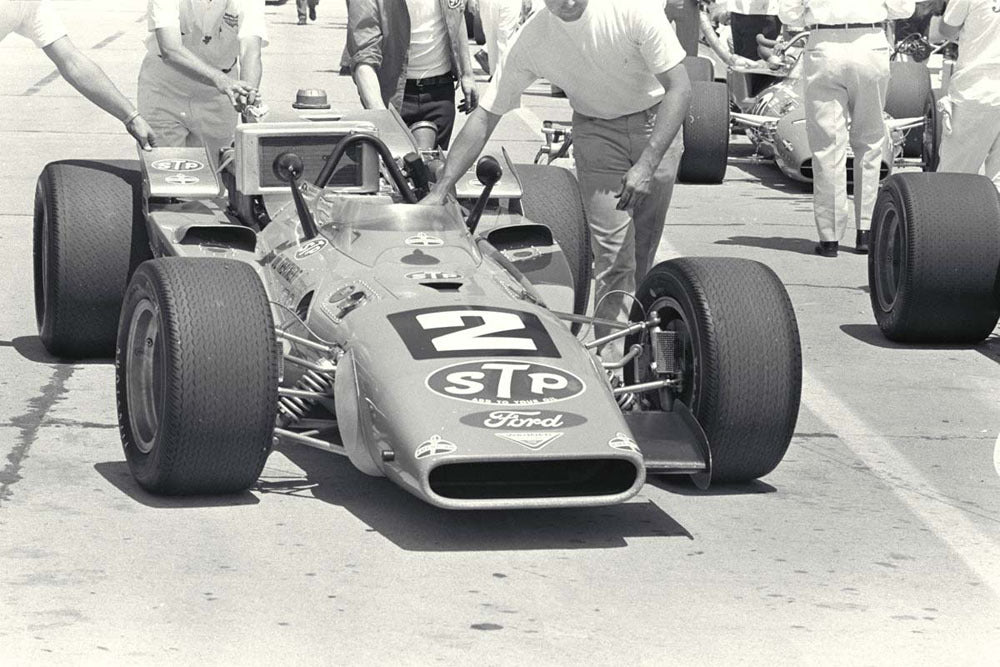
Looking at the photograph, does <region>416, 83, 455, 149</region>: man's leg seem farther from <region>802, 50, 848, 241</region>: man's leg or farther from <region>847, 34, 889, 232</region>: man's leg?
<region>847, 34, 889, 232</region>: man's leg

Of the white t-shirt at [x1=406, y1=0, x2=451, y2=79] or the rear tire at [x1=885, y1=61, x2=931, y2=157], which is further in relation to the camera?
the rear tire at [x1=885, y1=61, x2=931, y2=157]

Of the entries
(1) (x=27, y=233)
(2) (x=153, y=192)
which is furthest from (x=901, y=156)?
(2) (x=153, y=192)

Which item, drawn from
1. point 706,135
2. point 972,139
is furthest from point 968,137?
point 706,135

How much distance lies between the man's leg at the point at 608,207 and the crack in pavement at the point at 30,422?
2.32 m

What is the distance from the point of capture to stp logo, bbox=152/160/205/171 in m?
8.42

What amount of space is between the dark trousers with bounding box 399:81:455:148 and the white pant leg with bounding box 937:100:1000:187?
311cm

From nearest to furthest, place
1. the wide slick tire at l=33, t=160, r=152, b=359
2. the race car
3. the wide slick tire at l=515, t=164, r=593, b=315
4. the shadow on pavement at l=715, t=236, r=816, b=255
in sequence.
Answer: the wide slick tire at l=33, t=160, r=152, b=359, the wide slick tire at l=515, t=164, r=593, b=315, the shadow on pavement at l=715, t=236, r=816, b=255, the race car

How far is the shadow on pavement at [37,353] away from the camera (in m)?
8.45

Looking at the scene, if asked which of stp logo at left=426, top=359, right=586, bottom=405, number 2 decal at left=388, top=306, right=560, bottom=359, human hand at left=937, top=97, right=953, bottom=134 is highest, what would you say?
human hand at left=937, top=97, right=953, bottom=134

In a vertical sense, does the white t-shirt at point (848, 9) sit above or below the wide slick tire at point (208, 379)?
above

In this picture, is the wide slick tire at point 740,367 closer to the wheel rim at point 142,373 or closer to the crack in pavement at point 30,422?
the wheel rim at point 142,373

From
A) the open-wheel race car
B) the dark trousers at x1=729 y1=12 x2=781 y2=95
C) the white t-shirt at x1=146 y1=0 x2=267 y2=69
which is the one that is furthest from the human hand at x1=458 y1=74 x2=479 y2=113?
the dark trousers at x1=729 y1=12 x2=781 y2=95

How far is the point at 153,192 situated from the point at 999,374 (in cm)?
401

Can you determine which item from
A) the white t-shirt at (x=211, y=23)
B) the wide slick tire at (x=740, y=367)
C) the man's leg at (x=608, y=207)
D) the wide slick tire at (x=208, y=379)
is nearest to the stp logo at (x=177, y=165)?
the white t-shirt at (x=211, y=23)
